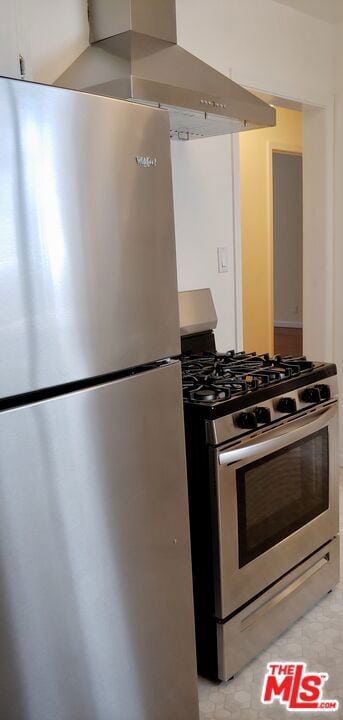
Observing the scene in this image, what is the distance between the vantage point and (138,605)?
4.63 ft

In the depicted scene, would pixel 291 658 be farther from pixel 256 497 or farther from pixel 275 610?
pixel 256 497

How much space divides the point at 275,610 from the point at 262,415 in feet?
2.28

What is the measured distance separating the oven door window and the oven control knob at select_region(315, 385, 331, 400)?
0.13 metres

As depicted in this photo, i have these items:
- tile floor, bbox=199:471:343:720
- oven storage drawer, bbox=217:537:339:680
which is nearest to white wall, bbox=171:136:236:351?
oven storage drawer, bbox=217:537:339:680

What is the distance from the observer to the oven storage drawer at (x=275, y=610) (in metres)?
1.91

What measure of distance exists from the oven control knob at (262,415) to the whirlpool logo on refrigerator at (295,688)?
2.60ft

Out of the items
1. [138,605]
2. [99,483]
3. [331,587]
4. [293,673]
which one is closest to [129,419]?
[99,483]


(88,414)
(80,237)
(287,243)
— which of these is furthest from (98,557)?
(287,243)

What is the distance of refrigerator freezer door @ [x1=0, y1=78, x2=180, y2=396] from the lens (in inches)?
42.5

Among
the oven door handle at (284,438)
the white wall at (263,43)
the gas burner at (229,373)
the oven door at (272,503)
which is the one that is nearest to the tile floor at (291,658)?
the oven door at (272,503)

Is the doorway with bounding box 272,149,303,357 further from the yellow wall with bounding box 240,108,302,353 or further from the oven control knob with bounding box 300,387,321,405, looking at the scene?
the oven control knob with bounding box 300,387,321,405

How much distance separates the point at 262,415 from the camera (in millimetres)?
1910

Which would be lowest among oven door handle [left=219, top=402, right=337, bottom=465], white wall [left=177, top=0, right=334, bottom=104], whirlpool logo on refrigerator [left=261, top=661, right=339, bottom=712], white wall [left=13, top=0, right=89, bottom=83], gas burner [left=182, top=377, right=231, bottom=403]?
whirlpool logo on refrigerator [left=261, top=661, right=339, bottom=712]

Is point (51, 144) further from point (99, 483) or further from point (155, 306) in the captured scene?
point (99, 483)
